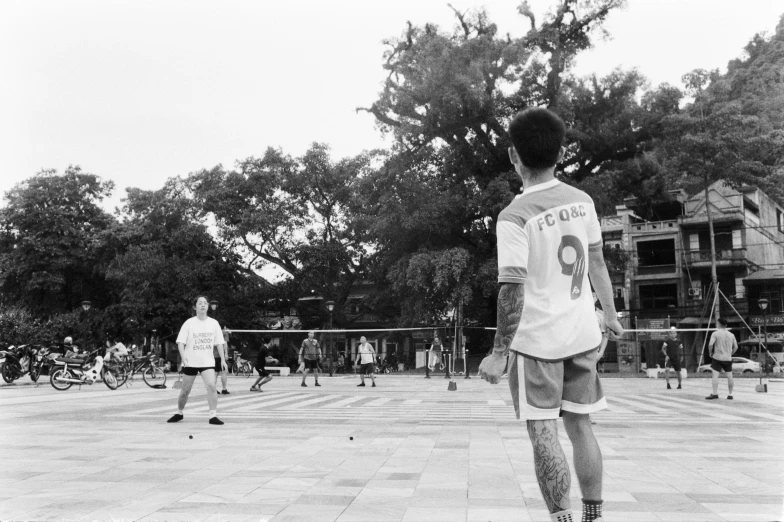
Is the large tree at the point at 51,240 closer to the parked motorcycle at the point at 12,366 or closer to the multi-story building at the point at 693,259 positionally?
the parked motorcycle at the point at 12,366

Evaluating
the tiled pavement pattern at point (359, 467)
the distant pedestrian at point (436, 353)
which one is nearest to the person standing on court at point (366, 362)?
the distant pedestrian at point (436, 353)

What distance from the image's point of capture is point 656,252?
45656 mm

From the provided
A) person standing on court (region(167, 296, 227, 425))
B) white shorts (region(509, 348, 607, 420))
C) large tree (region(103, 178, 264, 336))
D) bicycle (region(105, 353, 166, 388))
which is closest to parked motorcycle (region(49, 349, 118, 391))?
bicycle (region(105, 353, 166, 388))

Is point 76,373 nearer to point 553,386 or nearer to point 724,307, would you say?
point 553,386

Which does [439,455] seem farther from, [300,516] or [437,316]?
[437,316]

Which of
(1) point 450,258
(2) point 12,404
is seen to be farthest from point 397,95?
(2) point 12,404

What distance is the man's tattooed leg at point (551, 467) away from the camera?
2896mm

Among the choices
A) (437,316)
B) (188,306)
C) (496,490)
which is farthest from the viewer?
(188,306)

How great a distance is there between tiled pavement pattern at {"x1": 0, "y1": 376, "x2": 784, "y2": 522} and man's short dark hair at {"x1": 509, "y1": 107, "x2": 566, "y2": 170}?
1894mm

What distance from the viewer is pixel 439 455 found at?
618 cm

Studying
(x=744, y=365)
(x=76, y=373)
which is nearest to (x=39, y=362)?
(x=76, y=373)

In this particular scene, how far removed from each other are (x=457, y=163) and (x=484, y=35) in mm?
6340

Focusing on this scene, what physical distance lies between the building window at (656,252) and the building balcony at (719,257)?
43.7 inches

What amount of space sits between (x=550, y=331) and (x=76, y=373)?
17.5 metres
